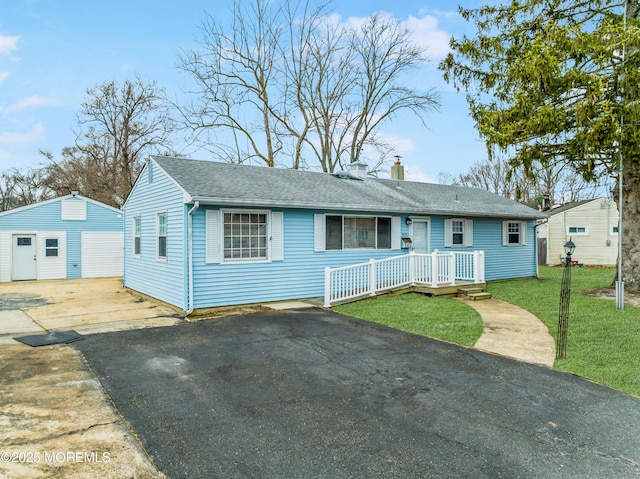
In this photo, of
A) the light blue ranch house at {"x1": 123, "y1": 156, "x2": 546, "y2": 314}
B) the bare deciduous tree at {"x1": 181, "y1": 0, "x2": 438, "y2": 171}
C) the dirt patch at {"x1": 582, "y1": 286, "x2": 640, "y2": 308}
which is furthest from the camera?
the bare deciduous tree at {"x1": 181, "y1": 0, "x2": 438, "y2": 171}

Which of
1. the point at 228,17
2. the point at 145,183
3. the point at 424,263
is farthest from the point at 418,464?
the point at 228,17

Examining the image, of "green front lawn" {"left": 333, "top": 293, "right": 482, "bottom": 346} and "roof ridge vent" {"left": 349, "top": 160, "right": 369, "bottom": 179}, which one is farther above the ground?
"roof ridge vent" {"left": 349, "top": 160, "right": 369, "bottom": 179}

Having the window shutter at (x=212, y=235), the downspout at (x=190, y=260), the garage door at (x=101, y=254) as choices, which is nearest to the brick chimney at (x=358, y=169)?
the window shutter at (x=212, y=235)

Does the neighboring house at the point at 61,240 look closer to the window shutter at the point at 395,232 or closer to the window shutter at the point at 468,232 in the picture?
the window shutter at the point at 395,232

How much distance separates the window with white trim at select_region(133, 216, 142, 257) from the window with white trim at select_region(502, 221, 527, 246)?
42.0ft

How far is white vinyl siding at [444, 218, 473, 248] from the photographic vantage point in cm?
1371

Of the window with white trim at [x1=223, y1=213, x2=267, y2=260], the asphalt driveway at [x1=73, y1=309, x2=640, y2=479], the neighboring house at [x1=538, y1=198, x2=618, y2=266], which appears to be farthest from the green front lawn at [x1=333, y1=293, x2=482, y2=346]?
the neighboring house at [x1=538, y1=198, x2=618, y2=266]

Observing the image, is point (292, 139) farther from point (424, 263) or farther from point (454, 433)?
point (454, 433)

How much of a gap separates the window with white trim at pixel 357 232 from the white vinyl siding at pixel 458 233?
255 centimetres

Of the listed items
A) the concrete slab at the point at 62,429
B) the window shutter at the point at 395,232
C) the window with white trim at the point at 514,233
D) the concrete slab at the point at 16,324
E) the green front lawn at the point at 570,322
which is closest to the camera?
the concrete slab at the point at 62,429

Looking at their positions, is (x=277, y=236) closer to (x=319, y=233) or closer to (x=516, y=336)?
(x=319, y=233)

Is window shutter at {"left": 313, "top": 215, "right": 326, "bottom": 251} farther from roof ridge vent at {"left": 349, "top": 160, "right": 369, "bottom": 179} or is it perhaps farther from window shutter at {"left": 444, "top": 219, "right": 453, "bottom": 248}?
roof ridge vent at {"left": 349, "top": 160, "right": 369, "bottom": 179}

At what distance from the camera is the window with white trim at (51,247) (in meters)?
17.2

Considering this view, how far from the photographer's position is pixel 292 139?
995 inches
